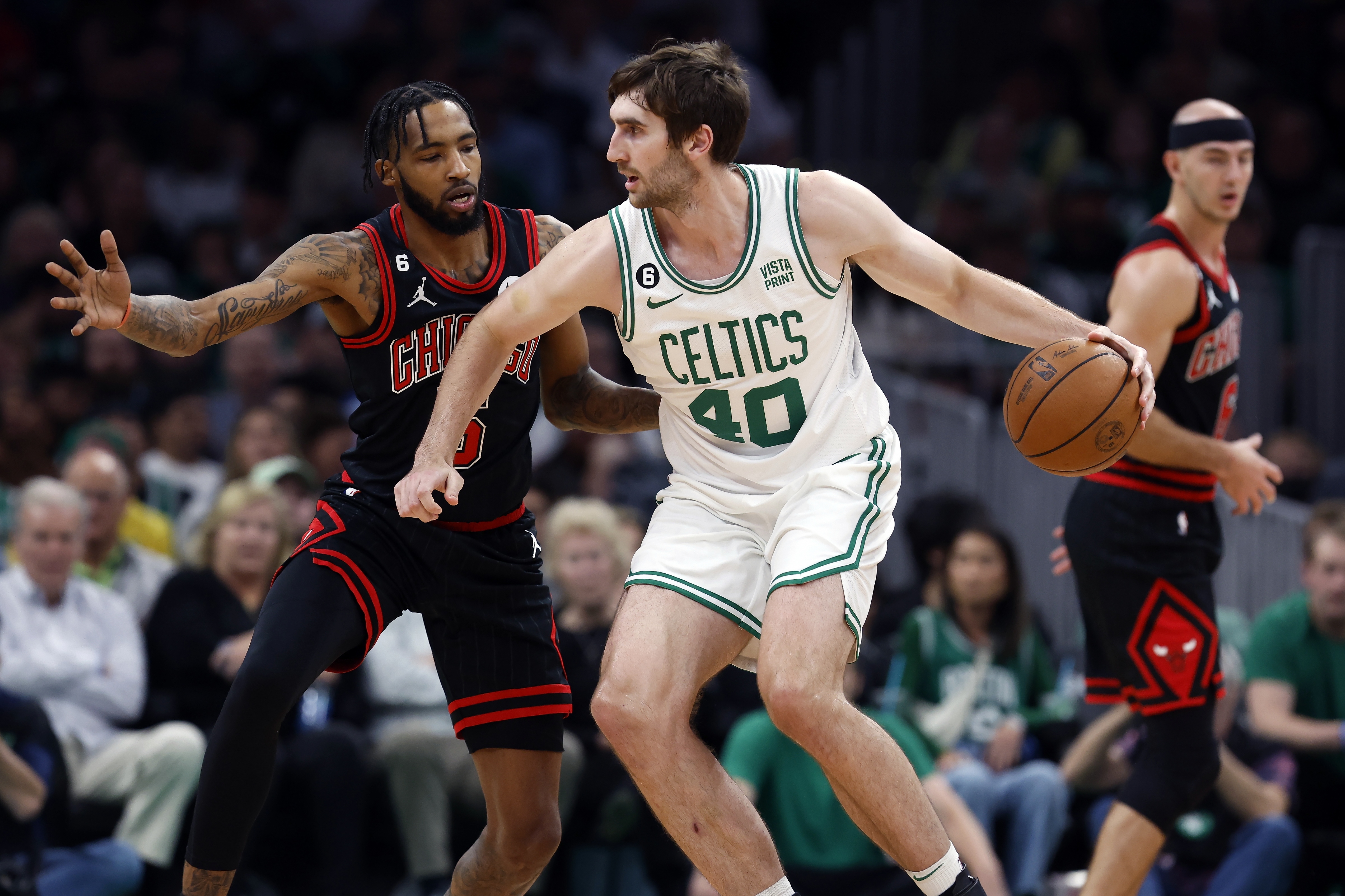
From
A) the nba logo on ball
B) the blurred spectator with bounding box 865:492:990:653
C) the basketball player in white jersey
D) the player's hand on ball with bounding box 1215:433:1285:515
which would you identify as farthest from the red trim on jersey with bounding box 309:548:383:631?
the blurred spectator with bounding box 865:492:990:653

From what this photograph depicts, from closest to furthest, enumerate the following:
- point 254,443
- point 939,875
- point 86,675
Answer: point 939,875
point 86,675
point 254,443

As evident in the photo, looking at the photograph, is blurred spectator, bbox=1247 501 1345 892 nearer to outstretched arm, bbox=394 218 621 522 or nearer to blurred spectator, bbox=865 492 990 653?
blurred spectator, bbox=865 492 990 653

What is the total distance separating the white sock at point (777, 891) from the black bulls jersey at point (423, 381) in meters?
1.30

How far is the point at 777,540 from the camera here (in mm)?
4254

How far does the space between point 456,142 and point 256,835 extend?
3646 mm

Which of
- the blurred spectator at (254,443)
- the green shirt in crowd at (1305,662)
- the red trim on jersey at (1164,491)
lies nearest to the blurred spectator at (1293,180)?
the green shirt in crowd at (1305,662)

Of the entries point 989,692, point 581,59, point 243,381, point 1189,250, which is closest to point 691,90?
point 1189,250

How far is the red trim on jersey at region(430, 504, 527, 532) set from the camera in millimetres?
4504

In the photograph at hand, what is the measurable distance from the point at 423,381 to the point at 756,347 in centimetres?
97

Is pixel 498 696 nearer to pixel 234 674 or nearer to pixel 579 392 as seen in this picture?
pixel 579 392

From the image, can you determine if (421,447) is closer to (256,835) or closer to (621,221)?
(621,221)

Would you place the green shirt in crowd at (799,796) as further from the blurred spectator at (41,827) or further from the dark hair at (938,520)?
the blurred spectator at (41,827)

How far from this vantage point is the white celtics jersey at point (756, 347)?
4215 mm

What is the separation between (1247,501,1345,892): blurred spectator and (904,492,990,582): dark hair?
1.44 metres
